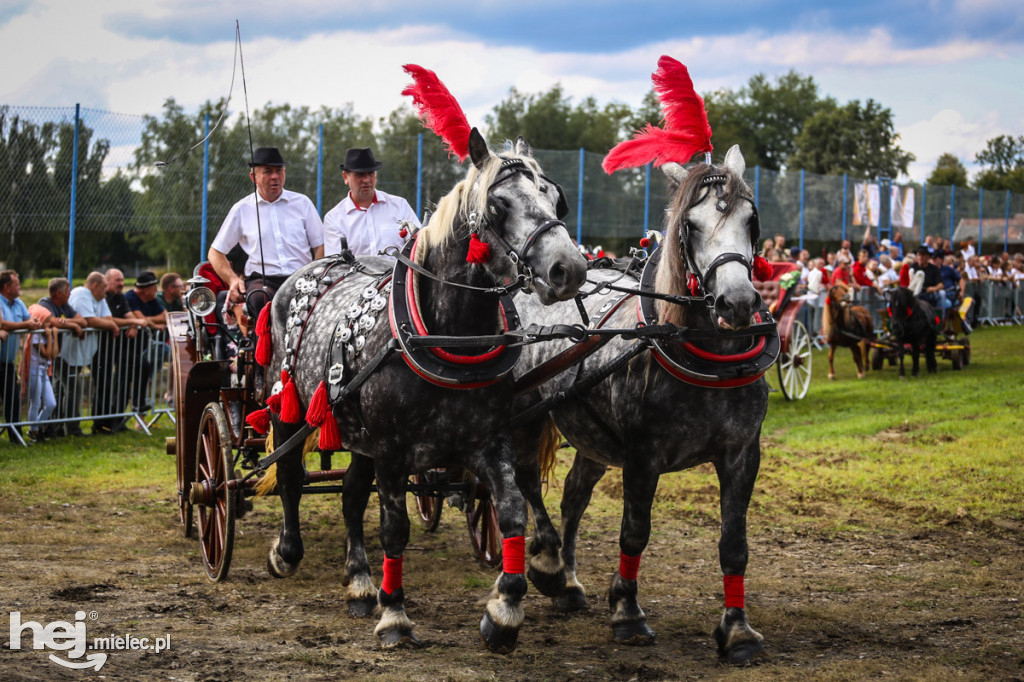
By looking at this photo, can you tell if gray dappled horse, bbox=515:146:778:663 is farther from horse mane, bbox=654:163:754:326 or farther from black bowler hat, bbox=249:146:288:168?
black bowler hat, bbox=249:146:288:168

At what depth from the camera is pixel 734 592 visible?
439cm

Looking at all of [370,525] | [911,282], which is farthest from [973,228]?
[370,525]

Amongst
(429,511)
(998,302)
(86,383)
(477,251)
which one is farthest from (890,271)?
(477,251)

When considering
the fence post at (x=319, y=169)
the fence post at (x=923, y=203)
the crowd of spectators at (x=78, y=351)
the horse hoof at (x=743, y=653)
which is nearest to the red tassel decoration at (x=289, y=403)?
the horse hoof at (x=743, y=653)

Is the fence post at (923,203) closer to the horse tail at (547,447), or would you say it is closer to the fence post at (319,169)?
the fence post at (319,169)

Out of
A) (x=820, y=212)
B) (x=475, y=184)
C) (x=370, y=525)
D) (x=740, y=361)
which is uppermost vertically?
(x=820, y=212)

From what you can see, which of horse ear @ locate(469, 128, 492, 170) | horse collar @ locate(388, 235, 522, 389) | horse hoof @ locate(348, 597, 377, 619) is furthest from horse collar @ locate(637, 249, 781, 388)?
horse hoof @ locate(348, 597, 377, 619)

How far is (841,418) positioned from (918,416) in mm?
849

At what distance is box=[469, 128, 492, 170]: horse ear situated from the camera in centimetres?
407

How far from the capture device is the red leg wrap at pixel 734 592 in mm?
4387

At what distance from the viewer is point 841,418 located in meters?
11.8

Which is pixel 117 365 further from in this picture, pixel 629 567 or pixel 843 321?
pixel 843 321

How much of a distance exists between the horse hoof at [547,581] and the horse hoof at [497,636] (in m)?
1.04

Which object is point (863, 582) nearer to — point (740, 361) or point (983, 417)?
point (740, 361)
